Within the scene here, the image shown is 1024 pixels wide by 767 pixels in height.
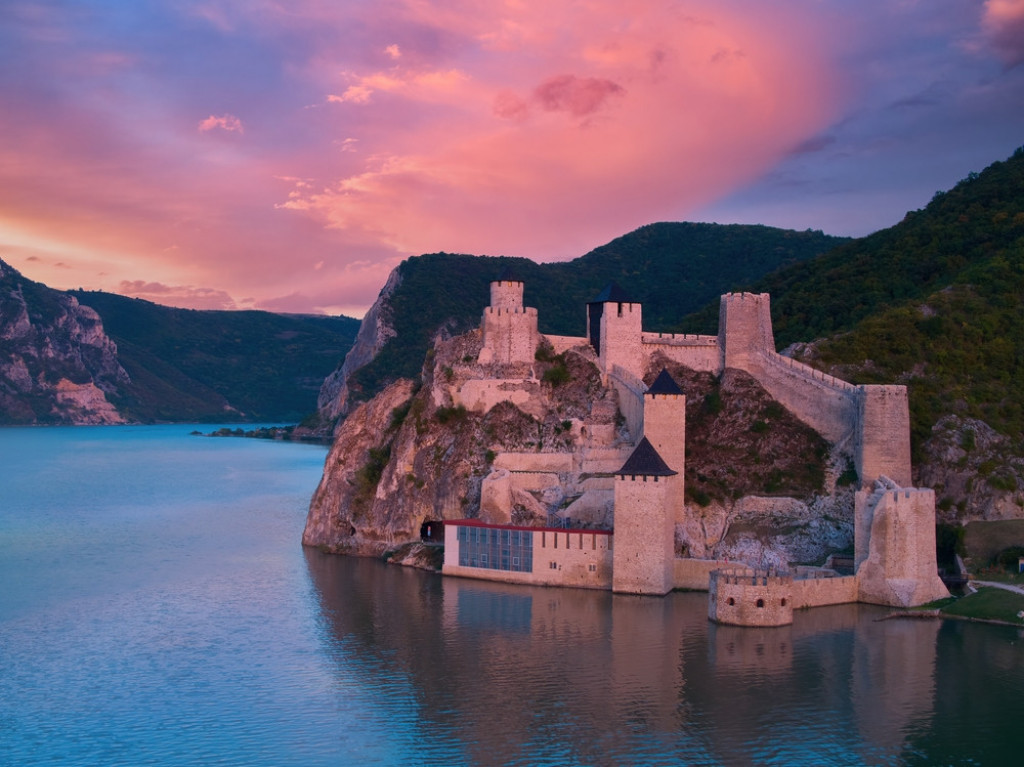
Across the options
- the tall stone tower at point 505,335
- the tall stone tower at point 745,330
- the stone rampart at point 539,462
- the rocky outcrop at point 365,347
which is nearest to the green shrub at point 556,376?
the tall stone tower at point 505,335

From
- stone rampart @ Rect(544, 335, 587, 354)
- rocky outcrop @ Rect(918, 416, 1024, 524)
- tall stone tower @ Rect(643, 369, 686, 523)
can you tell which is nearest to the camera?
rocky outcrop @ Rect(918, 416, 1024, 524)

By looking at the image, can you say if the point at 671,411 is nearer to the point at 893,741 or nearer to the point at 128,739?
the point at 893,741

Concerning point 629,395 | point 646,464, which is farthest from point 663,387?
point 646,464

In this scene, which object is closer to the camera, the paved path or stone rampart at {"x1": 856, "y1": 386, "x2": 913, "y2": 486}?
the paved path

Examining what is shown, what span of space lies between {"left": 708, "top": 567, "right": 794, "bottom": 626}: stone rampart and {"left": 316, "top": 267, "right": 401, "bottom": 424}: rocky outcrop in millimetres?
93617

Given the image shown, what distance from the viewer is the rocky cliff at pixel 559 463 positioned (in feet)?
136

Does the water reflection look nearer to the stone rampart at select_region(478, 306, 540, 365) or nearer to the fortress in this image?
the fortress

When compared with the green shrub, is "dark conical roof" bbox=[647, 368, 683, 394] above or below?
below

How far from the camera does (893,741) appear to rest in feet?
82.1

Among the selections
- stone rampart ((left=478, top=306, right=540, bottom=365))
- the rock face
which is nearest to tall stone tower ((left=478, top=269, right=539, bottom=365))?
stone rampart ((left=478, top=306, right=540, bottom=365))

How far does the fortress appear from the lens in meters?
35.6

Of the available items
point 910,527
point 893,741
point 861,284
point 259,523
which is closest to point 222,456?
point 259,523

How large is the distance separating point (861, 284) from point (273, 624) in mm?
39061

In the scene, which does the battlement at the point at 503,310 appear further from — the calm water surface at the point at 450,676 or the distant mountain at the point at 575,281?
the distant mountain at the point at 575,281
